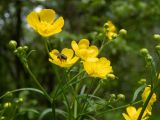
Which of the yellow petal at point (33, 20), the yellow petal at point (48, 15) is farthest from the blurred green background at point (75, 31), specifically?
the yellow petal at point (33, 20)

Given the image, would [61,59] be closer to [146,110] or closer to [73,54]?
[73,54]

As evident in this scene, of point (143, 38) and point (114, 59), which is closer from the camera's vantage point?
point (114, 59)

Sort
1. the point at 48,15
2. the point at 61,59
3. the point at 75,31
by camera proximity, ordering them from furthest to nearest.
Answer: the point at 75,31 → the point at 48,15 → the point at 61,59

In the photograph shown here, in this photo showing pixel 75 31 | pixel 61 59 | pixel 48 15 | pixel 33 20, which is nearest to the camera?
pixel 61 59

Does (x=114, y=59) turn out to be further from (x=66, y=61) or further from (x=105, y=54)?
(x=66, y=61)

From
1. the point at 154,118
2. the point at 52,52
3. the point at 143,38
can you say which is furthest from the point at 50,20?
the point at 143,38

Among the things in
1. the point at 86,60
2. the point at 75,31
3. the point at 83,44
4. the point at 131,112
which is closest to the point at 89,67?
→ the point at 86,60

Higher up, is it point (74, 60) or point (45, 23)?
point (45, 23)
